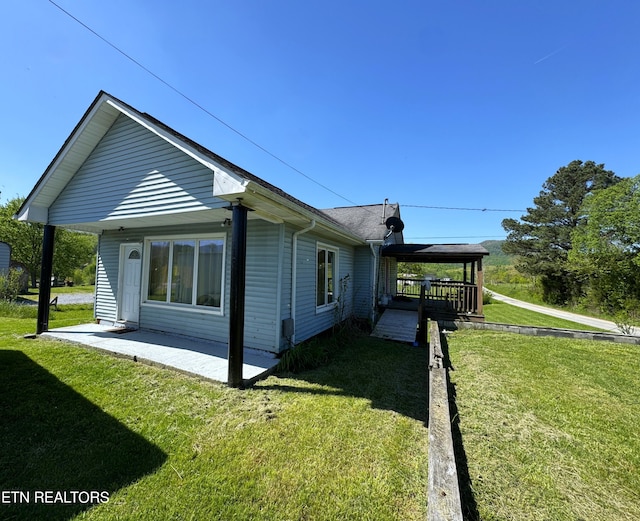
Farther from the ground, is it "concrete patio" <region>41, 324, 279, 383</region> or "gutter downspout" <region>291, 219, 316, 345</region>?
"gutter downspout" <region>291, 219, 316, 345</region>

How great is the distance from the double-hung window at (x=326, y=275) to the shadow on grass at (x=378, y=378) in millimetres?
1486

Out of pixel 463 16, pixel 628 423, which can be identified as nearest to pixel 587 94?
pixel 463 16

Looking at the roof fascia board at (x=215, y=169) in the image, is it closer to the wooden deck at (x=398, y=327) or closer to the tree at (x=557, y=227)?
the wooden deck at (x=398, y=327)

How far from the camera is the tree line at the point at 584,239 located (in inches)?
656

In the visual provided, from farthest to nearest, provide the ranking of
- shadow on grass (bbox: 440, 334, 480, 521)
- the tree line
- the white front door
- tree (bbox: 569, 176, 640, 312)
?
the tree line, tree (bbox: 569, 176, 640, 312), the white front door, shadow on grass (bbox: 440, 334, 480, 521)

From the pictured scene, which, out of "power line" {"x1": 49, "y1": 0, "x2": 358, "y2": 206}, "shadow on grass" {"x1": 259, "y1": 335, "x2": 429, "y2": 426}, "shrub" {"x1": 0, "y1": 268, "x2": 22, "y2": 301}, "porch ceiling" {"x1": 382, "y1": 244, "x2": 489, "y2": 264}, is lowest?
"shadow on grass" {"x1": 259, "y1": 335, "x2": 429, "y2": 426}

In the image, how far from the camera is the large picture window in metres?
6.03

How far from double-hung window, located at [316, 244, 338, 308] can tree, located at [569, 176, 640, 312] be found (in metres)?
20.1

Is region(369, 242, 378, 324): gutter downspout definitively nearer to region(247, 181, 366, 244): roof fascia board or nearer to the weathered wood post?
region(247, 181, 366, 244): roof fascia board

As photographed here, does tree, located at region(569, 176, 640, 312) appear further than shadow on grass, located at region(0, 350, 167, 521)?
Yes

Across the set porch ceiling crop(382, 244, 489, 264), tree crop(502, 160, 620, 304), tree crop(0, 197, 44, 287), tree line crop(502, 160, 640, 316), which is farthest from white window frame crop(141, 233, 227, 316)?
tree crop(502, 160, 620, 304)

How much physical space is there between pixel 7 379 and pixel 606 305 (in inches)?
1100

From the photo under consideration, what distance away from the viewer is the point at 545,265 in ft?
70.9

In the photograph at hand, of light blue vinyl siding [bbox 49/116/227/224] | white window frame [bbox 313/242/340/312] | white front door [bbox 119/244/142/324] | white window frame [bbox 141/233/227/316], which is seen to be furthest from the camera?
white front door [bbox 119/244/142/324]
